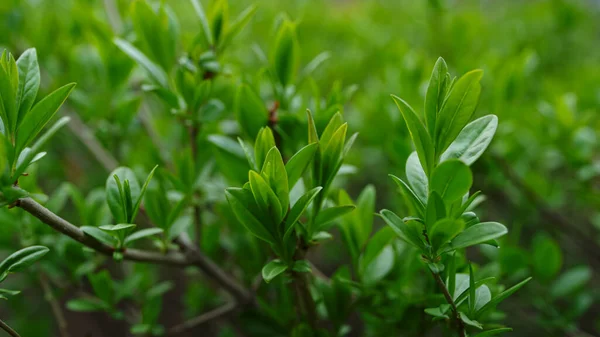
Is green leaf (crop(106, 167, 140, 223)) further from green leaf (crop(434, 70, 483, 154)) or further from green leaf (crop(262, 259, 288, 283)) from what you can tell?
green leaf (crop(434, 70, 483, 154))

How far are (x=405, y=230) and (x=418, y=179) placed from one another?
7 centimetres

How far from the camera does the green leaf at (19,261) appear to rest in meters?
0.60

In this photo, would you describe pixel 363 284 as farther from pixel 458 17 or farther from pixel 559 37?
pixel 559 37

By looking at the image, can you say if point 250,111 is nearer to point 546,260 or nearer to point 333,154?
point 333,154

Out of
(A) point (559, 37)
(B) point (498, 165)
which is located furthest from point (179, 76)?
(A) point (559, 37)

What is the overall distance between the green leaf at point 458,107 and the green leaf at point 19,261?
1.71 ft

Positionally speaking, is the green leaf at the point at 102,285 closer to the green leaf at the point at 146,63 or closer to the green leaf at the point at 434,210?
the green leaf at the point at 146,63

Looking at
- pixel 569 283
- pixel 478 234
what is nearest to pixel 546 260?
pixel 569 283

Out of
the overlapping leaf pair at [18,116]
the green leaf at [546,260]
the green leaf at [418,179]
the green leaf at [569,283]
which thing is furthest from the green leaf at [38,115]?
the green leaf at [569,283]

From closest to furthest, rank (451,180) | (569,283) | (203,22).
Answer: (451,180) < (203,22) < (569,283)

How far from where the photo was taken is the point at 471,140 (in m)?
0.57

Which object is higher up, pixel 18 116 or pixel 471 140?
pixel 18 116

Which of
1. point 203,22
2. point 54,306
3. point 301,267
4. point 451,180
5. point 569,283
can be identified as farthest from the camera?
point 569,283

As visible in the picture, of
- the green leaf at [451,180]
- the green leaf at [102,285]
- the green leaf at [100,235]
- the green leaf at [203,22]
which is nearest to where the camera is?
the green leaf at [451,180]
